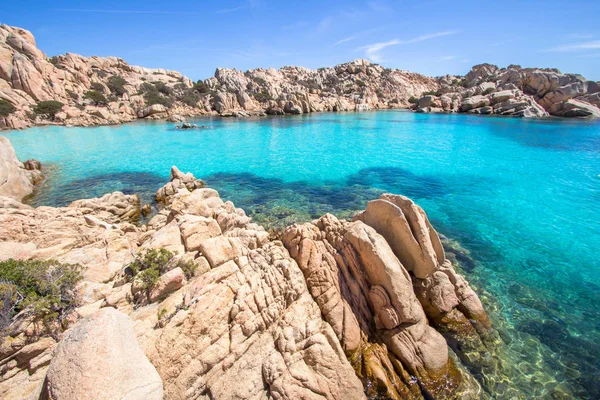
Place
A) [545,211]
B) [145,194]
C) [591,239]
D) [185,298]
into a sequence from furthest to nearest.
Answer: [145,194] → [545,211] → [591,239] → [185,298]

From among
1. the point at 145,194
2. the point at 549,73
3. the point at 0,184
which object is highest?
the point at 549,73

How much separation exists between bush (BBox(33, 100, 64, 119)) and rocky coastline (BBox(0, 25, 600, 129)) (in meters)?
0.16

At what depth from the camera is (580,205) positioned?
16188mm

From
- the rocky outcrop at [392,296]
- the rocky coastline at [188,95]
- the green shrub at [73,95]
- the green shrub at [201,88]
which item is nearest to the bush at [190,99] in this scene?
the rocky coastline at [188,95]

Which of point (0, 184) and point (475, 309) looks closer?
point (475, 309)

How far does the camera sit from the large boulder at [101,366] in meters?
3.73

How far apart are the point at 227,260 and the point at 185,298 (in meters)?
1.76

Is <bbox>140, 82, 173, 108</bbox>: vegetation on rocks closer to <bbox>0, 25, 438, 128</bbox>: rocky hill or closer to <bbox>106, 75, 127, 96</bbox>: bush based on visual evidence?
<bbox>0, 25, 438, 128</bbox>: rocky hill

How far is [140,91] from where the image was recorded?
7950 centimetres

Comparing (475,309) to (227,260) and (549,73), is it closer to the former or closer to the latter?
(227,260)

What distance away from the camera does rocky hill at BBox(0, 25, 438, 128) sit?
56.1m

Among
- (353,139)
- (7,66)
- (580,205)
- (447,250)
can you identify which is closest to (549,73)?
(353,139)

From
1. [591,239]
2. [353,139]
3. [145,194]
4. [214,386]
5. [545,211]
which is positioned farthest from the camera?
[353,139]

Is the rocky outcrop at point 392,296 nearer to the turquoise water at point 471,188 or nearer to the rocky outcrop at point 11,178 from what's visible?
the turquoise water at point 471,188
